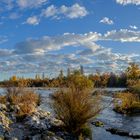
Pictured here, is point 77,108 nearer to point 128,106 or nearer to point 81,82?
point 128,106

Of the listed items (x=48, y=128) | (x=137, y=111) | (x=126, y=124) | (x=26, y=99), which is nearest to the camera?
(x=48, y=128)

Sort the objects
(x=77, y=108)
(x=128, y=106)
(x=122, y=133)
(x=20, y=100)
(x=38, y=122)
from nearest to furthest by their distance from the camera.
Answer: (x=77, y=108), (x=38, y=122), (x=122, y=133), (x=20, y=100), (x=128, y=106)

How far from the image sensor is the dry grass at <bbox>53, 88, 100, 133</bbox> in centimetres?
2384

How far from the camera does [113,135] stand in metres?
26.6

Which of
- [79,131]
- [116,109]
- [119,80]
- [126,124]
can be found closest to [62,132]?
[79,131]

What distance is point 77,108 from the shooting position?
78.1 feet

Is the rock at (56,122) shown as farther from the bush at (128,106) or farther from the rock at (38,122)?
the bush at (128,106)

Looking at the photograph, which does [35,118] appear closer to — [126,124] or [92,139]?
[92,139]

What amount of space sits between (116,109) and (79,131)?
21.7m

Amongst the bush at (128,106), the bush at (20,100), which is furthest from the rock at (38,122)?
the bush at (128,106)

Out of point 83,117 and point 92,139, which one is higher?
point 83,117

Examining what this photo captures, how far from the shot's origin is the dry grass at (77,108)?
78.2ft

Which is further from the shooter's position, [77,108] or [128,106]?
[128,106]

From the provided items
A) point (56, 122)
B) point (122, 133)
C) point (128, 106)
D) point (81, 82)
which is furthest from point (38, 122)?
point (81, 82)
